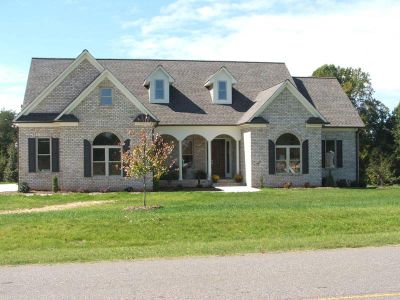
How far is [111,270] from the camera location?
9445mm

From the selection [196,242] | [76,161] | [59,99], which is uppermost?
[59,99]

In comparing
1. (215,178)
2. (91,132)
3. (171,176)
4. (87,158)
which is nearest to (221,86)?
(215,178)

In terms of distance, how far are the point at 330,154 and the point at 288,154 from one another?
3918mm

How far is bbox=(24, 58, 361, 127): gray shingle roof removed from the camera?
31.3m

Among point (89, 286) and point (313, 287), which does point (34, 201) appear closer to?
point (89, 286)

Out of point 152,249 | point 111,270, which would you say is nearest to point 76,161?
point 152,249

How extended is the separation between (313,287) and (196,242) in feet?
18.7

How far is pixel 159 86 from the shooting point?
32.2 meters

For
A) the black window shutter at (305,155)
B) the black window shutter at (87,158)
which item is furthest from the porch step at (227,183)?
the black window shutter at (87,158)

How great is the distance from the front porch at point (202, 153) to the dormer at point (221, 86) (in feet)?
7.15

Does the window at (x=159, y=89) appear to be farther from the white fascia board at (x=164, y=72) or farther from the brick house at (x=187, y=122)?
the white fascia board at (x=164, y=72)

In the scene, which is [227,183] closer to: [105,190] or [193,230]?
[105,190]

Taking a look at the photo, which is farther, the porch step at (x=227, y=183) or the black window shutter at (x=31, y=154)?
the porch step at (x=227, y=183)

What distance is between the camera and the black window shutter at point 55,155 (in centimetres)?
2770
